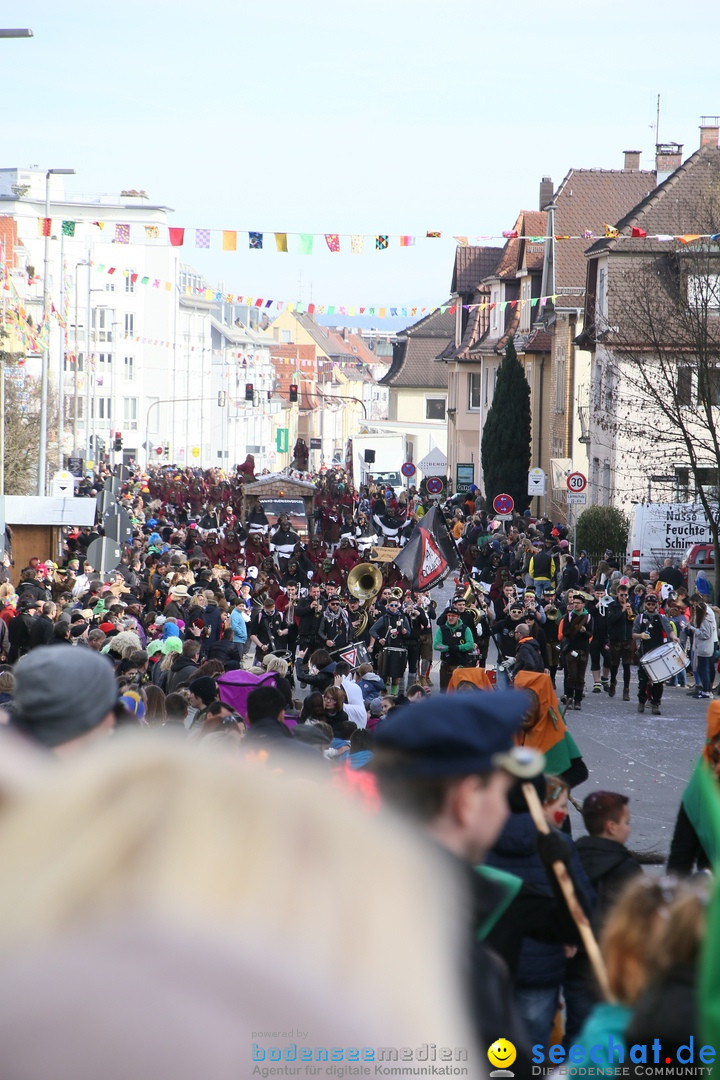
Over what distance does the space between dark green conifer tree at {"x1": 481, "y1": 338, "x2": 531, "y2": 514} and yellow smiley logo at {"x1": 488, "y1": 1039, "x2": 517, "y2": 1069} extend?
50.0 m

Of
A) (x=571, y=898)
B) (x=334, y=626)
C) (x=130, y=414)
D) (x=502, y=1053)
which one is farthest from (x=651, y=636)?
(x=130, y=414)

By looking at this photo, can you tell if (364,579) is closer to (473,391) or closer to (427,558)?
(427,558)

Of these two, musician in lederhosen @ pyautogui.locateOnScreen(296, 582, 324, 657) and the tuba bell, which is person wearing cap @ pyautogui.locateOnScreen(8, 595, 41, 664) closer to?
musician in lederhosen @ pyautogui.locateOnScreen(296, 582, 324, 657)

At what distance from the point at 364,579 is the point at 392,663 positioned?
4412mm

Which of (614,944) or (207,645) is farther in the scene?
(207,645)

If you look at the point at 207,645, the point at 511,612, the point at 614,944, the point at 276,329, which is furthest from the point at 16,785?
the point at 276,329

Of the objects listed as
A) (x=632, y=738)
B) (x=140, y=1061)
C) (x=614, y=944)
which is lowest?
(x=632, y=738)

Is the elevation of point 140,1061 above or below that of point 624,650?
above

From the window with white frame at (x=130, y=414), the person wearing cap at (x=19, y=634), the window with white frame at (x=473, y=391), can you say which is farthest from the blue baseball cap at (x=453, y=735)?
the window with white frame at (x=130, y=414)

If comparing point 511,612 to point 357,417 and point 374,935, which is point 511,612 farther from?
point 357,417

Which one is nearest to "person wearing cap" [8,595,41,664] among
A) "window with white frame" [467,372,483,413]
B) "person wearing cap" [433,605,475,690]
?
"person wearing cap" [433,605,475,690]

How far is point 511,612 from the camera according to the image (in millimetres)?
18953

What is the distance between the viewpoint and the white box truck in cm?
7000

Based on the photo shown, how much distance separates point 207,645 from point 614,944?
14650 millimetres
